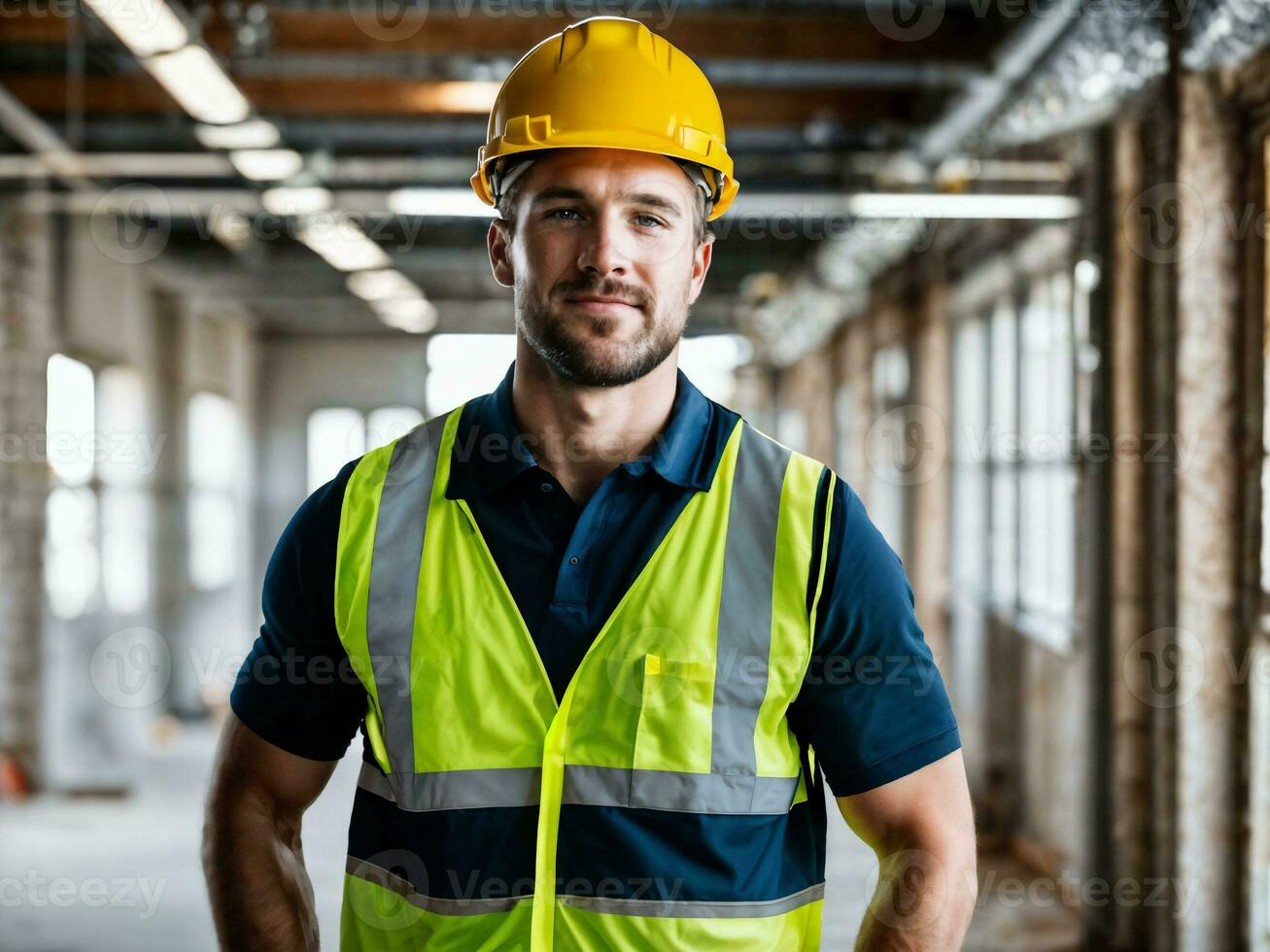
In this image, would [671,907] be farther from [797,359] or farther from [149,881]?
[797,359]

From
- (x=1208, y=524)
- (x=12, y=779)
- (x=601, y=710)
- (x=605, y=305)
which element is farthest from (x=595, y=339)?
(x=12, y=779)

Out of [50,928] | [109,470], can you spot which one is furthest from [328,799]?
[109,470]

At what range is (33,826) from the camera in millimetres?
5969

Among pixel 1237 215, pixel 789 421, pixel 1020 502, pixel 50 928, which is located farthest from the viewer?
pixel 789 421

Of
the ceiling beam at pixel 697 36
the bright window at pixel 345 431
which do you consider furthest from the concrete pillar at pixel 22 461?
the ceiling beam at pixel 697 36

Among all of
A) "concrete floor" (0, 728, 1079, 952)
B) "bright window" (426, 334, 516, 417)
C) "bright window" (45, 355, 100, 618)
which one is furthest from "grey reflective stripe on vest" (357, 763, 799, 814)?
"bright window" (45, 355, 100, 618)

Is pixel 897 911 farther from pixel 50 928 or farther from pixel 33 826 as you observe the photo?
pixel 33 826

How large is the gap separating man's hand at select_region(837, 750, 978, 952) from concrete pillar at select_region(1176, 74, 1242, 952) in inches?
102

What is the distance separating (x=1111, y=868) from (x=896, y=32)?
11.6 ft

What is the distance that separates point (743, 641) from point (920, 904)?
36 cm

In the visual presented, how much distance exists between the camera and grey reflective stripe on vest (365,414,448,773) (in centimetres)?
136

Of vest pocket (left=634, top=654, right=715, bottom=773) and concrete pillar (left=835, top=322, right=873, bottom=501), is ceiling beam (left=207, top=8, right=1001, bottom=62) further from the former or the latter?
vest pocket (left=634, top=654, right=715, bottom=773)

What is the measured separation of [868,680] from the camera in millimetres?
1289

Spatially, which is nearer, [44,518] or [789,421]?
[44,518]
